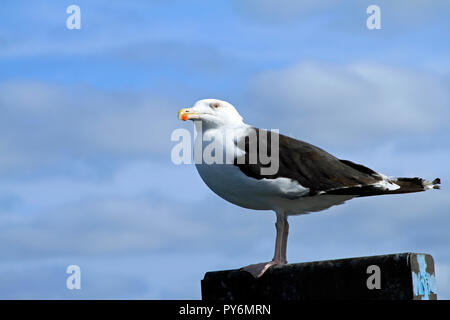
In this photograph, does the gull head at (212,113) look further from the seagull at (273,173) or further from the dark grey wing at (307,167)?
the dark grey wing at (307,167)

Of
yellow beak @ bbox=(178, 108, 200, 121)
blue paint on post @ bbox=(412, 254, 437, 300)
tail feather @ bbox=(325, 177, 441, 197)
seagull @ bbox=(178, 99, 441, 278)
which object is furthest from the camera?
yellow beak @ bbox=(178, 108, 200, 121)

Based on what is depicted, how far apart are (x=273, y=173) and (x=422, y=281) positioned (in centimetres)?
265

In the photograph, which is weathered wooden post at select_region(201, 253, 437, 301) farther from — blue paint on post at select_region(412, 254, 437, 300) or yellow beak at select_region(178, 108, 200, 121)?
yellow beak at select_region(178, 108, 200, 121)

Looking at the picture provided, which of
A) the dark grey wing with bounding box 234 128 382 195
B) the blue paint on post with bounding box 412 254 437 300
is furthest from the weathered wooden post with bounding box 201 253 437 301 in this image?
the dark grey wing with bounding box 234 128 382 195

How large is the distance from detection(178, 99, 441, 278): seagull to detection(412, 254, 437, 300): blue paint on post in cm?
212

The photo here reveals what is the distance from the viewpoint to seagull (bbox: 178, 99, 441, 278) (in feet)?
30.2

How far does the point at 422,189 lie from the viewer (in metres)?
10.0

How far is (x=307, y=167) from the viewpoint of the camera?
9.45 m

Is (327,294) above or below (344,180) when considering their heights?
below

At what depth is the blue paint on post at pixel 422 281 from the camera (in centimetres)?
720
